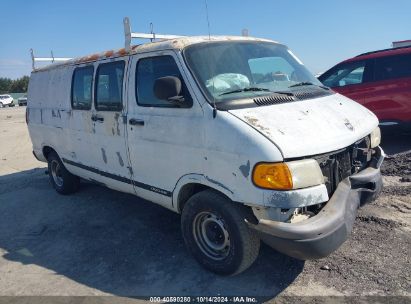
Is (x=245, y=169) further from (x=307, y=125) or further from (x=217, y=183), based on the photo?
(x=307, y=125)

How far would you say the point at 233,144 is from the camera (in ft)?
10.1

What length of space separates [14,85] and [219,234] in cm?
8124

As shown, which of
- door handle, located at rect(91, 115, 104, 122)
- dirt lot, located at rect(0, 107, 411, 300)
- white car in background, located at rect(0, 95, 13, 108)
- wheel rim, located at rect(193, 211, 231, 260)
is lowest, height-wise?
dirt lot, located at rect(0, 107, 411, 300)

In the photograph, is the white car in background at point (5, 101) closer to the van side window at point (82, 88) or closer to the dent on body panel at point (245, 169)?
the van side window at point (82, 88)

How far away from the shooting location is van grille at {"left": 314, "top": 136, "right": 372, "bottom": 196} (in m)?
3.22

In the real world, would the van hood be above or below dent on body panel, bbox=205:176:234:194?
above

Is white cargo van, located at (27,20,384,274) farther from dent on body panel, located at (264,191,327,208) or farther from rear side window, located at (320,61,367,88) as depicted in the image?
rear side window, located at (320,61,367,88)

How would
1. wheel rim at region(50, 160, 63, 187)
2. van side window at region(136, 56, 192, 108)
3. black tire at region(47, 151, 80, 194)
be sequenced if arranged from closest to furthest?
1. van side window at region(136, 56, 192, 108)
2. black tire at region(47, 151, 80, 194)
3. wheel rim at region(50, 160, 63, 187)

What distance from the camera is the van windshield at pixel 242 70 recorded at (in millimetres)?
3518

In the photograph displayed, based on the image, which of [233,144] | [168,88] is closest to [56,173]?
[168,88]

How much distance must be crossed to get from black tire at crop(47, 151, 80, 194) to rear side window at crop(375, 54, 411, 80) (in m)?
6.02

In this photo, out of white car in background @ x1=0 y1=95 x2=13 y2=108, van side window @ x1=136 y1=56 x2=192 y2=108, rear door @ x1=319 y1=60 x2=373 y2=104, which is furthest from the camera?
white car in background @ x1=0 y1=95 x2=13 y2=108

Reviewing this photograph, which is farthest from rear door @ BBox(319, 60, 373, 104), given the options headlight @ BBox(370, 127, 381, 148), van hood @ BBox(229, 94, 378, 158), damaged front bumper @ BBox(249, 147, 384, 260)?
damaged front bumper @ BBox(249, 147, 384, 260)

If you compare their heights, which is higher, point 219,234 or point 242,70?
point 242,70
